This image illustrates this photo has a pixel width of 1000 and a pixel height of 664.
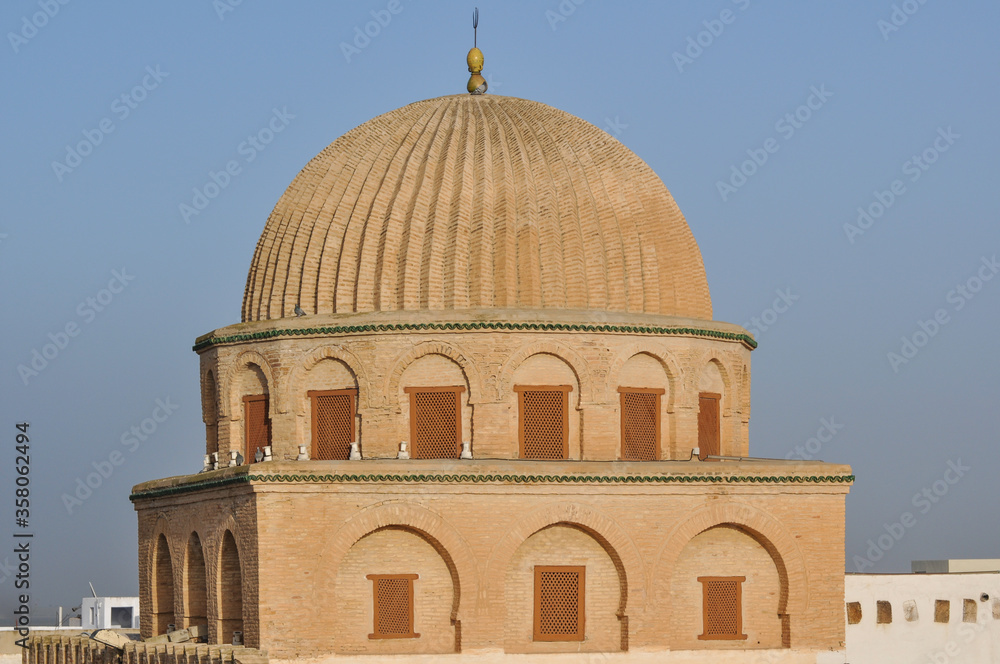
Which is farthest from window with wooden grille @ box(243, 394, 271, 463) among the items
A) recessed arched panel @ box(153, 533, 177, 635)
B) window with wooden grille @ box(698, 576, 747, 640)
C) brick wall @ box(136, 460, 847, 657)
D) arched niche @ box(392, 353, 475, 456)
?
window with wooden grille @ box(698, 576, 747, 640)

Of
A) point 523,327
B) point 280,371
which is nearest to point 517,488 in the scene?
point 523,327

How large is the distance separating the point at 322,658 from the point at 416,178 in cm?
782

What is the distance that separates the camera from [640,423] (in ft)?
87.9

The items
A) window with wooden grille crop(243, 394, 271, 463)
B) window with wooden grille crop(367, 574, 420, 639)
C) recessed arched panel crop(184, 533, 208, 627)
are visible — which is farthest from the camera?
window with wooden grille crop(243, 394, 271, 463)

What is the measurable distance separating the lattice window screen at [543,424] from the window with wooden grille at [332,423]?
2533 mm

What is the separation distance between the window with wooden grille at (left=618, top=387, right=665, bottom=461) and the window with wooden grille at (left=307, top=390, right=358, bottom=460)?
400 centimetres

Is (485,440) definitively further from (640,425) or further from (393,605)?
(393,605)

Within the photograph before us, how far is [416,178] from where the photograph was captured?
91.8 feet

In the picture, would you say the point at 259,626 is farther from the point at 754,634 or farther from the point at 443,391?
the point at 754,634

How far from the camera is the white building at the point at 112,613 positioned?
4881 centimetres

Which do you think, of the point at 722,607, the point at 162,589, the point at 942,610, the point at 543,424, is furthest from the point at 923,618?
the point at 162,589

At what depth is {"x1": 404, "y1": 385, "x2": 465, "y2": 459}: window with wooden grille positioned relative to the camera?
26.1 metres

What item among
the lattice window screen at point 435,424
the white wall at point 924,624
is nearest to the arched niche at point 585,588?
the lattice window screen at point 435,424

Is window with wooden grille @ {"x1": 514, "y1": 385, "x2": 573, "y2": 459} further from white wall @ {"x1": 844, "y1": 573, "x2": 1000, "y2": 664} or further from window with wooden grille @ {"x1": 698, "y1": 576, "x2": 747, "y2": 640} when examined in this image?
white wall @ {"x1": 844, "y1": 573, "x2": 1000, "y2": 664}
